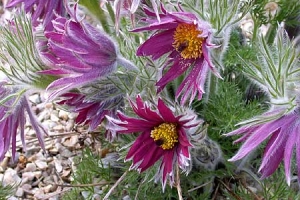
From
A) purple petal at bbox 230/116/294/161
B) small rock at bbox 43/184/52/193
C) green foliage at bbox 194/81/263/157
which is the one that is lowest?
small rock at bbox 43/184/52/193

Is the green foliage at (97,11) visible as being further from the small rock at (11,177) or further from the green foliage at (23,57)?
the small rock at (11,177)

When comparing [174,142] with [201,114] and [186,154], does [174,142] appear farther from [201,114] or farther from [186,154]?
[201,114]

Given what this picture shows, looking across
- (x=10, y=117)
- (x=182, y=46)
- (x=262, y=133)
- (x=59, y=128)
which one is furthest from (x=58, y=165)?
(x=262, y=133)

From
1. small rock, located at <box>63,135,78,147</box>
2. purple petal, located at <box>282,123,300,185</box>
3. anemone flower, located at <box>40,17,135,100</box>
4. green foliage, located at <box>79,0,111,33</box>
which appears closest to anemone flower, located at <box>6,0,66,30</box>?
green foliage, located at <box>79,0,111,33</box>

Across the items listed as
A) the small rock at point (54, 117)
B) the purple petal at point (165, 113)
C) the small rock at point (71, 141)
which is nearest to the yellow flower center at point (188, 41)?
the purple petal at point (165, 113)

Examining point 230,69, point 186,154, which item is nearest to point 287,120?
point 186,154

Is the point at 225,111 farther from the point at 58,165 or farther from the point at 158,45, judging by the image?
the point at 58,165

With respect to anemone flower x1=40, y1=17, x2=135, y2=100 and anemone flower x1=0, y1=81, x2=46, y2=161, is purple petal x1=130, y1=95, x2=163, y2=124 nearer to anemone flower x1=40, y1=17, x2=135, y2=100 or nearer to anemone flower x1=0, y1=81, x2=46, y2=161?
anemone flower x1=40, y1=17, x2=135, y2=100
